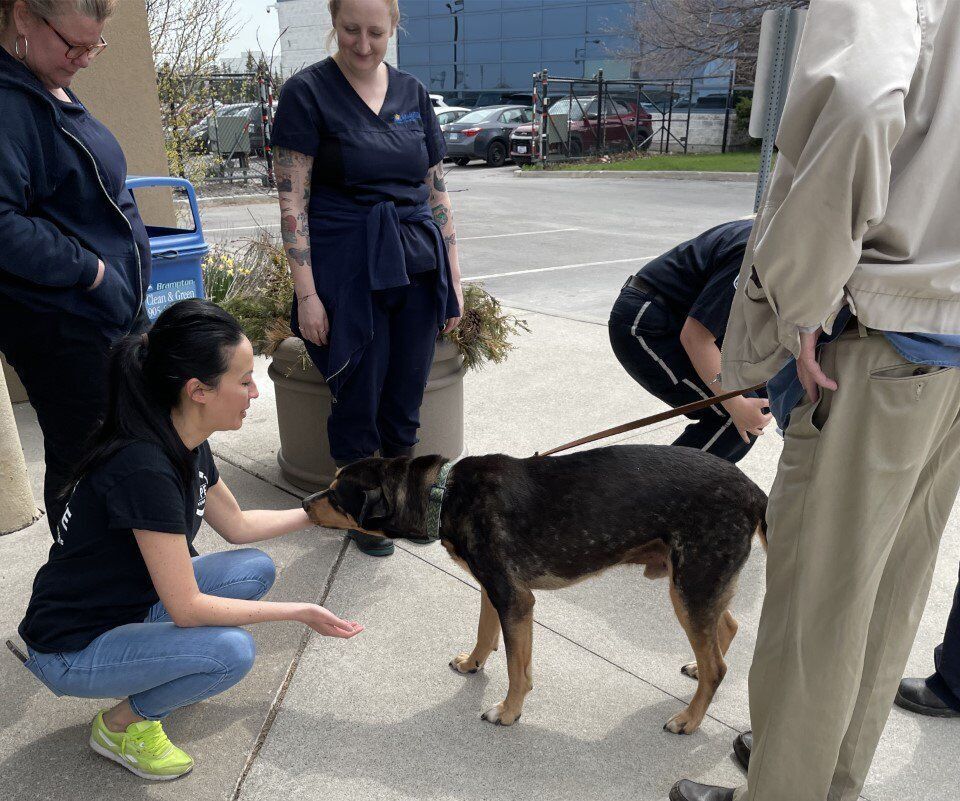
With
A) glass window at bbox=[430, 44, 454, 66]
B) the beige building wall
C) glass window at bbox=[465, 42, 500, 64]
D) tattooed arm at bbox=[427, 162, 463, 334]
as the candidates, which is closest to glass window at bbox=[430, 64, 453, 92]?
glass window at bbox=[430, 44, 454, 66]

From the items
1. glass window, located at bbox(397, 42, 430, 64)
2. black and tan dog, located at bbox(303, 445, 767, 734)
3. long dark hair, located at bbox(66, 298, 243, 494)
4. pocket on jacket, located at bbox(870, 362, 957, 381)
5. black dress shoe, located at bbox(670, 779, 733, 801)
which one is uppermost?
glass window, located at bbox(397, 42, 430, 64)

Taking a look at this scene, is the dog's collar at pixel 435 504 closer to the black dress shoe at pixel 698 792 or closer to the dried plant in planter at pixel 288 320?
the black dress shoe at pixel 698 792

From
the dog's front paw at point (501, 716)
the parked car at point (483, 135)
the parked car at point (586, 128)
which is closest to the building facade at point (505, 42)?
the parked car at point (586, 128)

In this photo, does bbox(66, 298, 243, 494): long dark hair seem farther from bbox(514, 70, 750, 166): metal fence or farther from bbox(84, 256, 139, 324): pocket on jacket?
bbox(514, 70, 750, 166): metal fence

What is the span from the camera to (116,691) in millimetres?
2314

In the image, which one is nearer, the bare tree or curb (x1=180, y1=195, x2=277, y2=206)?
curb (x1=180, y1=195, x2=277, y2=206)

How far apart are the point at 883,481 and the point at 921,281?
1.44ft

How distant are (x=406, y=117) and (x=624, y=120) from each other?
25215 mm

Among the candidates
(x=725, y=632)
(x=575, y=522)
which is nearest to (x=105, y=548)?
(x=575, y=522)

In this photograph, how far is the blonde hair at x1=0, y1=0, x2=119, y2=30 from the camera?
240 centimetres

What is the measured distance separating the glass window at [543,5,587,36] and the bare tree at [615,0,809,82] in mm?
9222

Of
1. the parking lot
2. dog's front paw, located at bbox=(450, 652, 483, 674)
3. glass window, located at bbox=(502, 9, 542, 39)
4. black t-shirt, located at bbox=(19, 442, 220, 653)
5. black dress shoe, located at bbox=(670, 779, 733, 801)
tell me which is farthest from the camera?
glass window, located at bbox=(502, 9, 542, 39)

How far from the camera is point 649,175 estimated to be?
2197 cm

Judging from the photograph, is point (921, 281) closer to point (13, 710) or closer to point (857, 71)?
point (857, 71)
